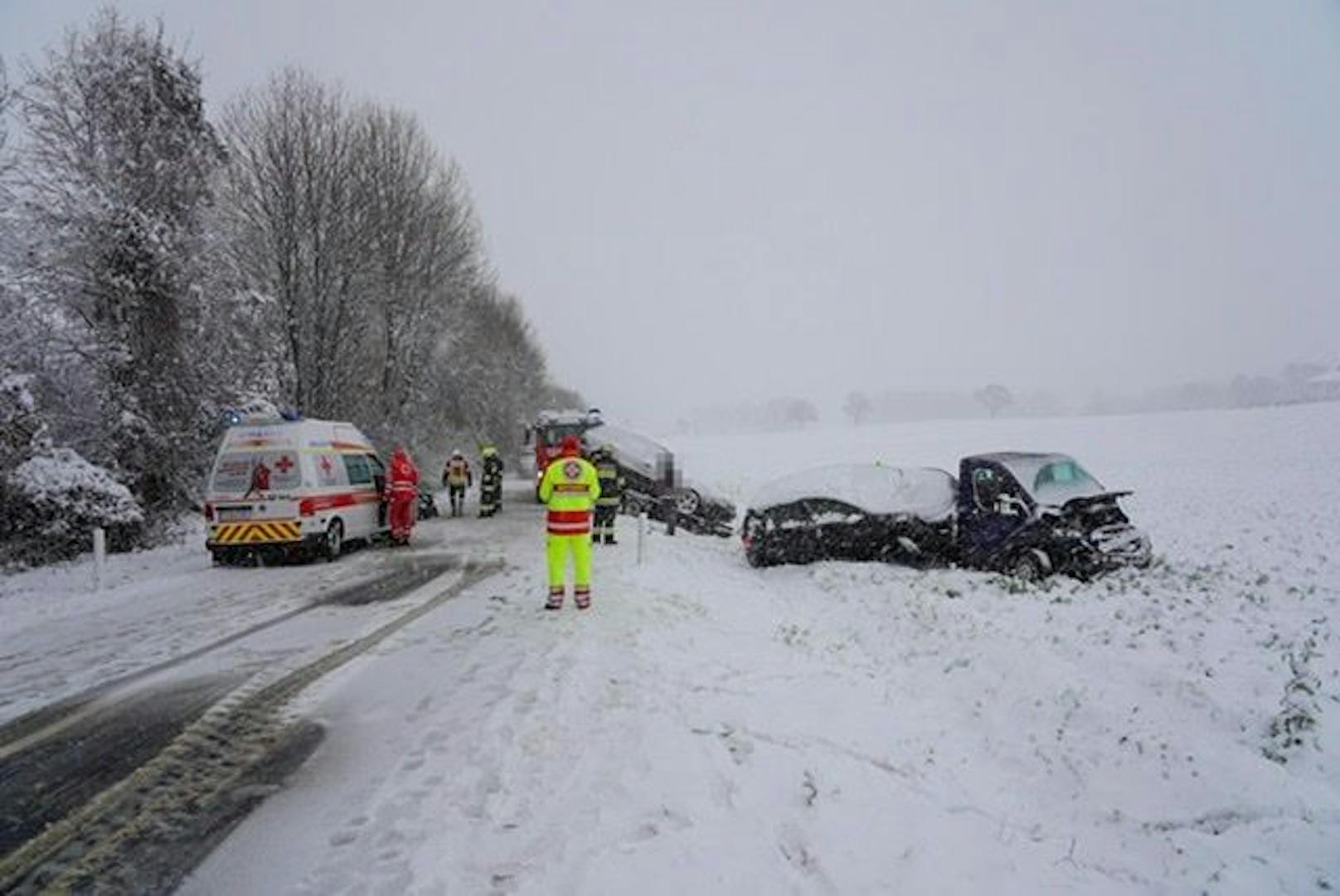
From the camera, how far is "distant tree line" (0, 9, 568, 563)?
14.1m

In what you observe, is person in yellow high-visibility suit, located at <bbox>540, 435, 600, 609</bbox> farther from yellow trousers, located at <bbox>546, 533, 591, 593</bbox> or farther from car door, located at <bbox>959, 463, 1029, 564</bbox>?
car door, located at <bbox>959, 463, 1029, 564</bbox>

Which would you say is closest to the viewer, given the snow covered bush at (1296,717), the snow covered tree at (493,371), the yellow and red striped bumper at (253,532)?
the snow covered bush at (1296,717)

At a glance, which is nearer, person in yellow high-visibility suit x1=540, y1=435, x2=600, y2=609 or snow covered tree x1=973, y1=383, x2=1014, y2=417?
person in yellow high-visibility suit x1=540, y1=435, x2=600, y2=609

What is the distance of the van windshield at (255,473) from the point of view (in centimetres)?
1202

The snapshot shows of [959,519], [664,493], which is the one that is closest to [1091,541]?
[959,519]

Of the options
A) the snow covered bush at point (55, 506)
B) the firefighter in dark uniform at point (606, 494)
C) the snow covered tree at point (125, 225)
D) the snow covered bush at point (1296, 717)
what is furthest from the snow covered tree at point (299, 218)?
the snow covered bush at point (1296, 717)

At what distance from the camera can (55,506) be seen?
1331cm

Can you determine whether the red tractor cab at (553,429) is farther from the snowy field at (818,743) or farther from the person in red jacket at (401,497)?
the snowy field at (818,743)

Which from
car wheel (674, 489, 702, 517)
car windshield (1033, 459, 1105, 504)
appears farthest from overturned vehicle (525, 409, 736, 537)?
car windshield (1033, 459, 1105, 504)

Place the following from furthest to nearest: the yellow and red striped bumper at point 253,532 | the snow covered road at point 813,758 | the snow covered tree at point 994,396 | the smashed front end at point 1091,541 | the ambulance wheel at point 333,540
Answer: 1. the snow covered tree at point 994,396
2. the ambulance wheel at point 333,540
3. the yellow and red striped bumper at point 253,532
4. the smashed front end at point 1091,541
5. the snow covered road at point 813,758

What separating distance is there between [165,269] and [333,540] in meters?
7.94

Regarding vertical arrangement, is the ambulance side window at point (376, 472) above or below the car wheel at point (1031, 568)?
above

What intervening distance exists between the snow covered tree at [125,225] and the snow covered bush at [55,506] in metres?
1.90

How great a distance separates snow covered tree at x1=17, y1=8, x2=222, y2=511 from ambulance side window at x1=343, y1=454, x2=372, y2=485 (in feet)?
17.1
